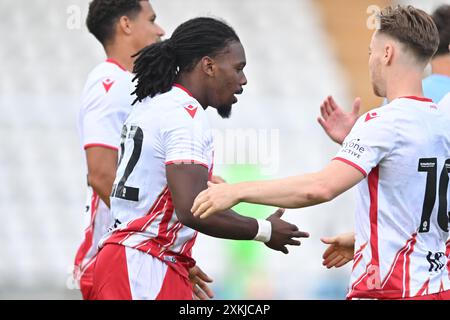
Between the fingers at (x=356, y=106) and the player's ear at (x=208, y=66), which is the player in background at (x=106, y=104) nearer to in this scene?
the player's ear at (x=208, y=66)

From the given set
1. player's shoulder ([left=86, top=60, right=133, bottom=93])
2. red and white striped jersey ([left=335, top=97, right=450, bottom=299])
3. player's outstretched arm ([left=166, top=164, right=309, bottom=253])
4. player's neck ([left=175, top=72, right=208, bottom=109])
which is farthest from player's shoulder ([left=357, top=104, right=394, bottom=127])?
player's shoulder ([left=86, top=60, right=133, bottom=93])

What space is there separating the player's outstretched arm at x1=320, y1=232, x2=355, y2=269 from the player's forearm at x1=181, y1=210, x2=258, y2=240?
22.2 inches

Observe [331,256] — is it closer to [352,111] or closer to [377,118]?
[352,111]

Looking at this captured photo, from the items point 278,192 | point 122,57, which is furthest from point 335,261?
point 122,57

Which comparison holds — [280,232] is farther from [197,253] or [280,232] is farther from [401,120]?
[197,253]

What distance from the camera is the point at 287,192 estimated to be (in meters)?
3.80

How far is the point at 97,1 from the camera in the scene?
638 centimetres

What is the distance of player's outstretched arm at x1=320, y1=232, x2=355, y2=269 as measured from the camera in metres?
4.73

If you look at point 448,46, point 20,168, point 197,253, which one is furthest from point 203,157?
point 20,168

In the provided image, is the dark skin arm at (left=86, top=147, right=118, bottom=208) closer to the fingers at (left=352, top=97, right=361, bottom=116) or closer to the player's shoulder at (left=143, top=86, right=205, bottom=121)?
the player's shoulder at (left=143, top=86, right=205, bottom=121)

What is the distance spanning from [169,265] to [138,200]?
1.25ft

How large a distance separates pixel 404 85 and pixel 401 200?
57 cm

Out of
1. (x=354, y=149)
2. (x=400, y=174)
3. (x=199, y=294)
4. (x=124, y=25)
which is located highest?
(x=124, y=25)

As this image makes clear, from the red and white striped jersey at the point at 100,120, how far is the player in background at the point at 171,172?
1028 mm
